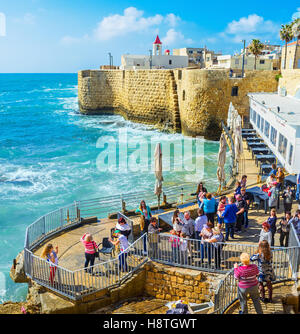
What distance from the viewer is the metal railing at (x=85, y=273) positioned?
7.92 meters

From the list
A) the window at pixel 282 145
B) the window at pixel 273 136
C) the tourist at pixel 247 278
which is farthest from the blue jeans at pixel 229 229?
the window at pixel 273 136

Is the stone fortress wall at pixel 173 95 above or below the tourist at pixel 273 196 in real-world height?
above

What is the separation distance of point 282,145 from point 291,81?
12019mm

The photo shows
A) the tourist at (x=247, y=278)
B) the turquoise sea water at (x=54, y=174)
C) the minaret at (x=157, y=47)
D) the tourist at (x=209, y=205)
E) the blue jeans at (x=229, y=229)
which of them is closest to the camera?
the tourist at (x=247, y=278)

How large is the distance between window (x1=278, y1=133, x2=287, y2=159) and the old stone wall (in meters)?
8.45

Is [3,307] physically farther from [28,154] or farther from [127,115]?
[127,115]

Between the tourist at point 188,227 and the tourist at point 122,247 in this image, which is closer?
the tourist at point 122,247

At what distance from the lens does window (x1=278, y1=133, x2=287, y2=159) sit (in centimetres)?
1572

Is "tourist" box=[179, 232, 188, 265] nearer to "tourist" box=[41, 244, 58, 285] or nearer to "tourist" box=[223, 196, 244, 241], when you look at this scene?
"tourist" box=[223, 196, 244, 241]

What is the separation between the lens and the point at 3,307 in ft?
29.7

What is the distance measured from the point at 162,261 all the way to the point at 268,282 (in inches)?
117

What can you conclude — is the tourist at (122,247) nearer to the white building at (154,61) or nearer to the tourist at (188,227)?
the tourist at (188,227)

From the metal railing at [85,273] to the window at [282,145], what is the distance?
959 cm

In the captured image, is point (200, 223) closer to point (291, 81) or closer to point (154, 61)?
point (291, 81)
